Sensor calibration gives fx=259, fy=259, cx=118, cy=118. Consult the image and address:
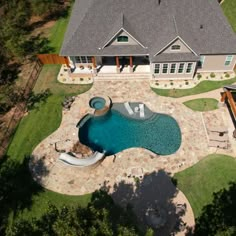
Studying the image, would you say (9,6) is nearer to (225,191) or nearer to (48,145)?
(48,145)

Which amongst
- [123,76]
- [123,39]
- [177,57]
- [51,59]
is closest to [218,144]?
[177,57]

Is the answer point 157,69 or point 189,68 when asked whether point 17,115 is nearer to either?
point 157,69

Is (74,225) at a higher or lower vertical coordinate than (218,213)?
higher

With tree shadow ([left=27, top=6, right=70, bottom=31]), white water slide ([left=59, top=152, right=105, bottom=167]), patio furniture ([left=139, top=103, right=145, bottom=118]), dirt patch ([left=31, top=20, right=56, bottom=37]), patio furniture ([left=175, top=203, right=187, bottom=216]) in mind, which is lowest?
patio furniture ([left=175, top=203, right=187, bottom=216])

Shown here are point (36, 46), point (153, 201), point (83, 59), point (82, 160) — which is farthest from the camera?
point (36, 46)

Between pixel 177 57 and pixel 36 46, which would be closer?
pixel 177 57

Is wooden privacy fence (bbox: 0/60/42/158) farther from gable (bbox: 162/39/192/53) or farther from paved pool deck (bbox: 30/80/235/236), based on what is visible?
gable (bbox: 162/39/192/53)

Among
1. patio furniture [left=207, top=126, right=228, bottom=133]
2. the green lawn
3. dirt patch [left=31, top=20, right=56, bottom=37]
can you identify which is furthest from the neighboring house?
dirt patch [left=31, top=20, right=56, bottom=37]
